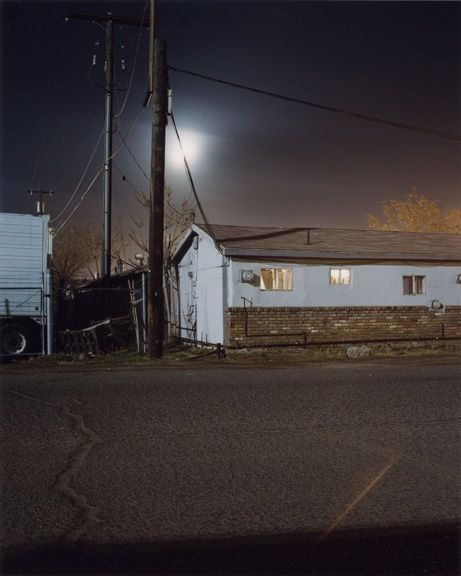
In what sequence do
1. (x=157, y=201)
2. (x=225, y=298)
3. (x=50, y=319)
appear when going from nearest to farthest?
1. (x=157, y=201)
2. (x=50, y=319)
3. (x=225, y=298)

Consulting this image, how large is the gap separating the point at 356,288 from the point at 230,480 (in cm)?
1373

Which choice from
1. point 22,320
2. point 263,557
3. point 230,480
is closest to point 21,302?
point 22,320

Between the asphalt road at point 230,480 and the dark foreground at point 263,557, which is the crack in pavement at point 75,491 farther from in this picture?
the dark foreground at point 263,557

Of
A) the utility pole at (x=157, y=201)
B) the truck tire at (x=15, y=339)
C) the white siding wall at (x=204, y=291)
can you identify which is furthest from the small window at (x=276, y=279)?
the truck tire at (x=15, y=339)

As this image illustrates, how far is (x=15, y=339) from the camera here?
53.0ft

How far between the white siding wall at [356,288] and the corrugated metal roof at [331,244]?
425 millimetres

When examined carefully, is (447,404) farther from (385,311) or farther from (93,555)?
(385,311)

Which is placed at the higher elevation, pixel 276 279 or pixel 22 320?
pixel 276 279

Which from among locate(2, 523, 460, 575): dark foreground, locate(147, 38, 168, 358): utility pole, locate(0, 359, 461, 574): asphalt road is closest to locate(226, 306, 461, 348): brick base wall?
locate(147, 38, 168, 358): utility pole

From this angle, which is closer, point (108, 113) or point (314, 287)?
point (314, 287)

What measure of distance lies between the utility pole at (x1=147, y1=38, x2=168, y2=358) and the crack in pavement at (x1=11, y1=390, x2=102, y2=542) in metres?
7.00

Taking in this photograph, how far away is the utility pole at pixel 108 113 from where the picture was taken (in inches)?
900

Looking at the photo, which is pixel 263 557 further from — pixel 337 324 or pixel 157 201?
pixel 337 324

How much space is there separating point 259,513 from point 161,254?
10.7 meters
